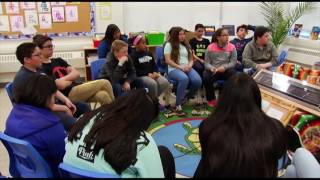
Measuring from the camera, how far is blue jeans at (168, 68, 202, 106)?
4.03 meters

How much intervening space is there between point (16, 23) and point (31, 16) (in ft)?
0.83

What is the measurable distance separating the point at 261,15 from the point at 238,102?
17.1 ft

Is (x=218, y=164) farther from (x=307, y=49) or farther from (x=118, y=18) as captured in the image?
(x=307, y=49)

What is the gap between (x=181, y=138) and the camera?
10.9 feet

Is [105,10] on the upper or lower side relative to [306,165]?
upper

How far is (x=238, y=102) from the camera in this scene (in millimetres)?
1479

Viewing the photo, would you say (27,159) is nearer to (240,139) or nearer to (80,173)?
(80,173)

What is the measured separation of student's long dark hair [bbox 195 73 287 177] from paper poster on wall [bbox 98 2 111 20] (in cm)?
416

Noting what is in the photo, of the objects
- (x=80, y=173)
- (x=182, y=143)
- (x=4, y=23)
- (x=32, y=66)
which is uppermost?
(x=4, y=23)

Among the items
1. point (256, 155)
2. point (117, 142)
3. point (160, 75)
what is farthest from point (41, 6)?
point (256, 155)

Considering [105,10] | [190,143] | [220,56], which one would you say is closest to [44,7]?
[105,10]

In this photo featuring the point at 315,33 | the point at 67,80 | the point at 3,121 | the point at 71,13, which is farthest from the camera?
the point at 315,33

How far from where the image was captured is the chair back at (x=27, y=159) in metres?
1.60

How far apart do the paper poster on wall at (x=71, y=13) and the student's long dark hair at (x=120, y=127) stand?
3936mm
